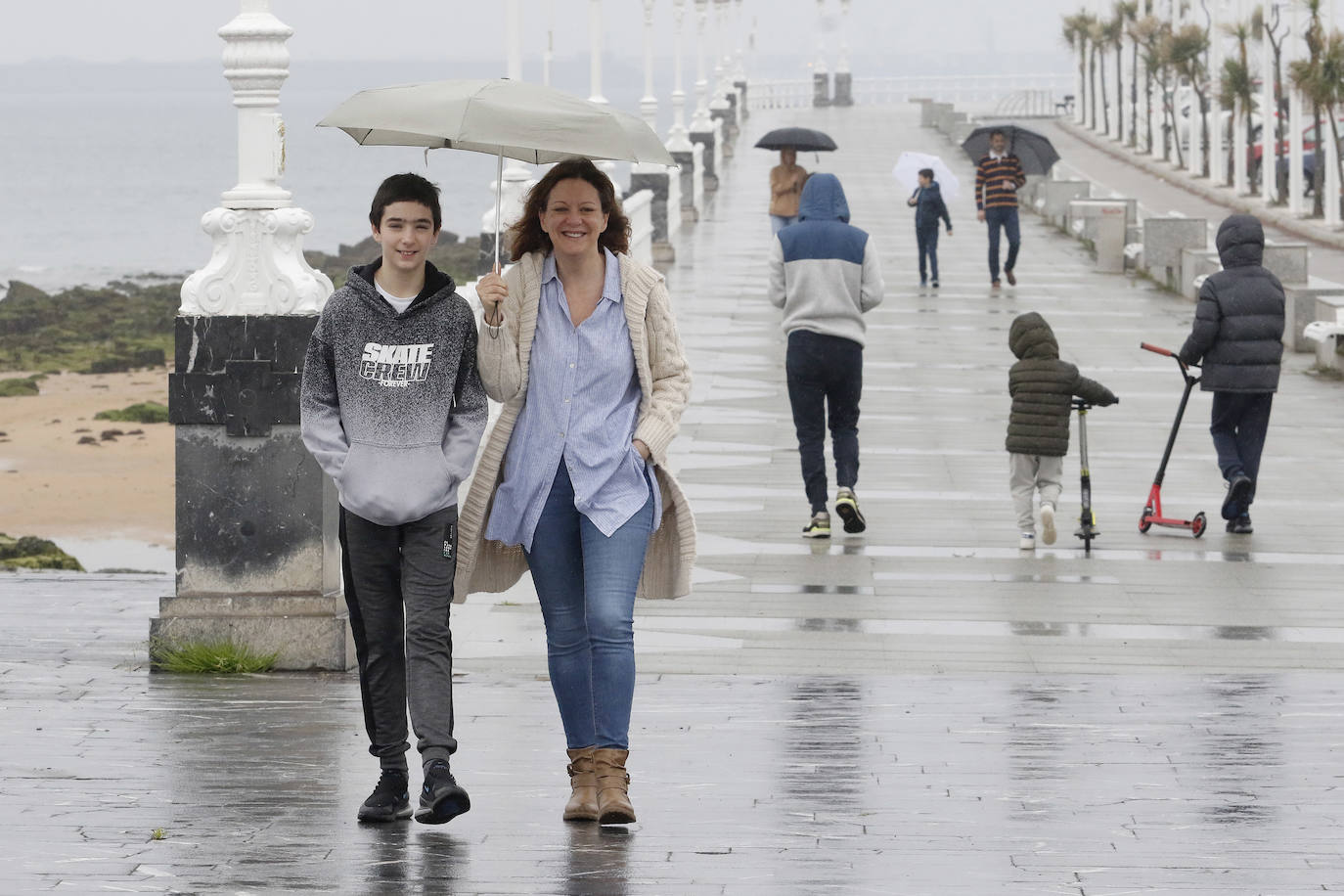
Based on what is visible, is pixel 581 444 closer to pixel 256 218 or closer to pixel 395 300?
pixel 395 300

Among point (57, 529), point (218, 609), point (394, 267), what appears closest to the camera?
point (394, 267)

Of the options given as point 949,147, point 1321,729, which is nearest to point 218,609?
point 1321,729

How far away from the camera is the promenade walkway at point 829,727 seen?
17.2 feet

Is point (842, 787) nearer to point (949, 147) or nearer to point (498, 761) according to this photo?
point (498, 761)

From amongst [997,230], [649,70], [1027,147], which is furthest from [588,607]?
[649,70]

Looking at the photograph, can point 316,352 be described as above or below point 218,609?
above

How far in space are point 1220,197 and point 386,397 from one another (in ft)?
125

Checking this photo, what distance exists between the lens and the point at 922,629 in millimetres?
8742

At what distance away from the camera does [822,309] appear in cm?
1088

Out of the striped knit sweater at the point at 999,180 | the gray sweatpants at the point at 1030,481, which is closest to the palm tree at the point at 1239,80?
the striped knit sweater at the point at 999,180

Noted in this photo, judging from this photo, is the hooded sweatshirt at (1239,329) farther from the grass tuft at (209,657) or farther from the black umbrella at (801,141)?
the black umbrella at (801,141)

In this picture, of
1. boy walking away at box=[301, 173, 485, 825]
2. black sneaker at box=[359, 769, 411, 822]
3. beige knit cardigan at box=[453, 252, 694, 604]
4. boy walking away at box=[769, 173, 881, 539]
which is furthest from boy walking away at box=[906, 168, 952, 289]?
black sneaker at box=[359, 769, 411, 822]

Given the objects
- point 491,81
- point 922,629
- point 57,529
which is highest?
point 491,81

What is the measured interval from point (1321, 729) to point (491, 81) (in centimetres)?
329
